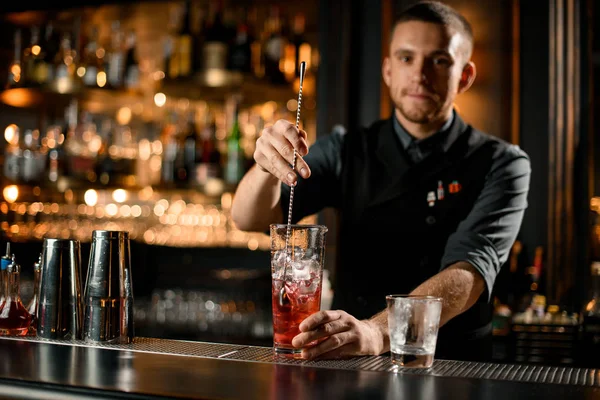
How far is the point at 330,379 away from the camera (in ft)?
3.49

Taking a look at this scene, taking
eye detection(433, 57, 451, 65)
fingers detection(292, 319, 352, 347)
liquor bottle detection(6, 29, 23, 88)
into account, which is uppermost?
liquor bottle detection(6, 29, 23, 88)

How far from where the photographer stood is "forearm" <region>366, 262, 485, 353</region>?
5.11 ft

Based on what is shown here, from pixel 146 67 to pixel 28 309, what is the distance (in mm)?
2636

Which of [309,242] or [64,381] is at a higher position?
[309,242]

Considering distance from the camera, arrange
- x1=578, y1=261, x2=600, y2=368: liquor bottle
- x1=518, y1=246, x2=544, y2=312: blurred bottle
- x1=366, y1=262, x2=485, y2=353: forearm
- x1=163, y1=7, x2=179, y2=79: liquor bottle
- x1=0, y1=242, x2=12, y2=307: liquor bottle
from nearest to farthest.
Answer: x1=0, y1=242, x2=12, y2=307: liquor bottle → x1=366, y1=262, x2=485, y2=353: forearm → x1=578, y1=261, x2=600, y2=368: liquor bottle → x1=518, y1=246, x2=544, y2=312: blurred bottle → x1=163, y1=7, x2=179, y2=79: liquor bottle

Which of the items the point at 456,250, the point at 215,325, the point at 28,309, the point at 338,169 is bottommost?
the point at 215,325

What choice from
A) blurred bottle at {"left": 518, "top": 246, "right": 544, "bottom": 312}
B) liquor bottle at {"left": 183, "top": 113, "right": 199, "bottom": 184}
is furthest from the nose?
liquor bottle at {"left": 183, "top": 113, "right": 199, "bottom": 184}

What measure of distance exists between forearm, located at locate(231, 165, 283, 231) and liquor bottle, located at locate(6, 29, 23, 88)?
2.41 meters

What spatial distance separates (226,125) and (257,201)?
198 cm

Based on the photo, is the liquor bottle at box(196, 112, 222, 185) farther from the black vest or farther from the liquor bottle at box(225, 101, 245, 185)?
the black vest

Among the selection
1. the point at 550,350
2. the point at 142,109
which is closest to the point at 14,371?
the point at 550,350

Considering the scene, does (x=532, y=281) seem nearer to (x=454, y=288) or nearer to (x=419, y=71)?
(x=419, y=71)

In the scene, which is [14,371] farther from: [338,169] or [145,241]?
[145,241]

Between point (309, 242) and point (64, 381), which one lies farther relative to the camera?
point (309, 242)
